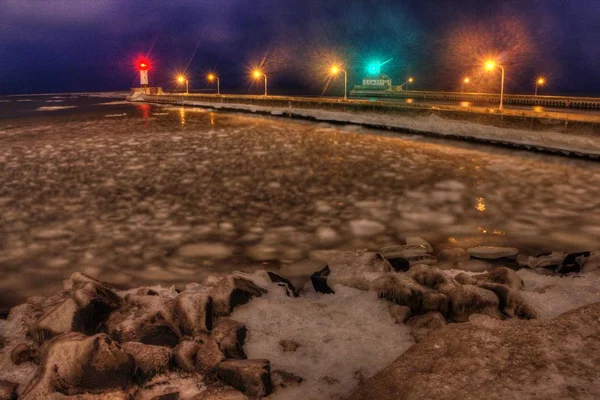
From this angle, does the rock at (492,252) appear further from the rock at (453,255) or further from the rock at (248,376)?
the rock at (248,376)

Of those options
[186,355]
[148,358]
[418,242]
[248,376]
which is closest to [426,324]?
[248,376]

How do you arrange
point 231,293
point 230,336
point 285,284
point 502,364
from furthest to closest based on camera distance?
1. point 285,284
2. point 231,293
3. point 230,336
4. point 502,364

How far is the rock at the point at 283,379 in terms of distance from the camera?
389 centimetres

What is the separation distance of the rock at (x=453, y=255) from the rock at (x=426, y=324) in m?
2.95

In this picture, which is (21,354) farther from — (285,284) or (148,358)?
(285,284)

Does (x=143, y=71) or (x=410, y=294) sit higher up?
(x=143, y=71)

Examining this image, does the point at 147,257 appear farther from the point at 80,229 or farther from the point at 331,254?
the point at 331,254

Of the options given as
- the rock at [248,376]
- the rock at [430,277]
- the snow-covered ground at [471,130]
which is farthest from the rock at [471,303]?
the snow-covered ground at [471,130]

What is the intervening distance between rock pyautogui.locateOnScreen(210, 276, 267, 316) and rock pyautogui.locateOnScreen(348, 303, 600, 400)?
6.80 ft

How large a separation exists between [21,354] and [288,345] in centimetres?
249

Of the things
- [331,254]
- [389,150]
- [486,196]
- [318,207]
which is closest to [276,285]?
[331,254]

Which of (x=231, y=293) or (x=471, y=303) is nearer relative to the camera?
(x=471, y=303)

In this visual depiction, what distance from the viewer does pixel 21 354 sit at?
4328 millimetres

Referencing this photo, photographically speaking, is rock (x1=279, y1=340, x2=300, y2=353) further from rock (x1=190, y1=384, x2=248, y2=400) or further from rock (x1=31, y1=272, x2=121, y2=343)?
rock (x1=31, y1=272, x2=121, y2=343)
